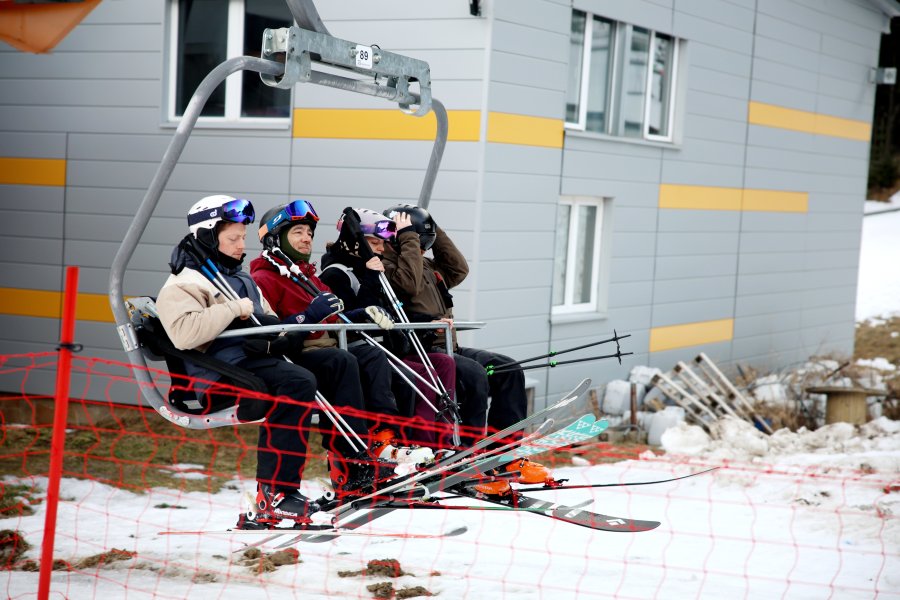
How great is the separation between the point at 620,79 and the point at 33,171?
5.82 meters

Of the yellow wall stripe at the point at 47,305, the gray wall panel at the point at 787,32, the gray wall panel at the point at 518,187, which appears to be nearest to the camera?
the gray wall panel at the point at 518,187

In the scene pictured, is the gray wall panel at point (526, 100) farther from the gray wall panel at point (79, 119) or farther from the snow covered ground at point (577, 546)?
the gray wall panel at point (79, 119)

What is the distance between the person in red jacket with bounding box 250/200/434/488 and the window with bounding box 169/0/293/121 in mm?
4315

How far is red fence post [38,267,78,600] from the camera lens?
3865 millimetres

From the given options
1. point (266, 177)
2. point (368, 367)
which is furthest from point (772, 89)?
point (368, 367)

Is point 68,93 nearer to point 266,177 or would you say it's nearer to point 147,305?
point 266,177

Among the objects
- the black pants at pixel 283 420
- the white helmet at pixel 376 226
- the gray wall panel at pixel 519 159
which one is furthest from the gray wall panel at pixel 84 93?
the black pants at pixel 283 420

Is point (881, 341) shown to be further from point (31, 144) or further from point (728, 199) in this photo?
point (31, 144)

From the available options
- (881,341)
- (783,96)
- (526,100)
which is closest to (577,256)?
(526,100)

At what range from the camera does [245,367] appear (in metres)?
4.52

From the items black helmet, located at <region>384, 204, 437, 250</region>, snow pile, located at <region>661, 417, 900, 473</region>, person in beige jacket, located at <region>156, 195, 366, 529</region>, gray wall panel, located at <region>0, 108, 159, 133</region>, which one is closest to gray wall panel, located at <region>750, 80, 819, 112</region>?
snow pile, located at <region>661, 417, 900, 473</region>

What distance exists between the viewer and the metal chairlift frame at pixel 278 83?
4.15 meters

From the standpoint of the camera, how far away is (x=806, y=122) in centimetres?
1324

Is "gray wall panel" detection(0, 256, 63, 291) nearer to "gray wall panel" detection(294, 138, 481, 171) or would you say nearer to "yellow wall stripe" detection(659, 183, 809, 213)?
"gray wall panel" detection(294, 138, 481, 171)
